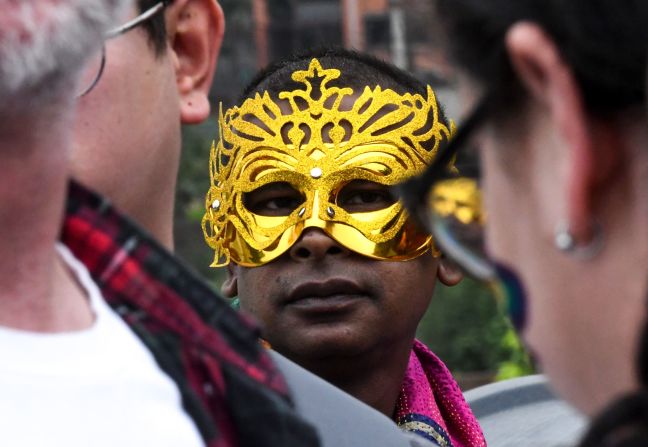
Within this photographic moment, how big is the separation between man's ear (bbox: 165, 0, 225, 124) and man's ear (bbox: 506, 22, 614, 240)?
1.09 meters

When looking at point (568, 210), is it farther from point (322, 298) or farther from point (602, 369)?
point (322, 298)

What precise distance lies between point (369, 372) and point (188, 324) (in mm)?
1363

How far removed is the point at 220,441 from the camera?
61.6 inches

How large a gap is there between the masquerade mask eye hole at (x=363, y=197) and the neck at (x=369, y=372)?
0.32 metres

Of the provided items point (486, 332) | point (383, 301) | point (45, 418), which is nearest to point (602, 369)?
point (45, 418)

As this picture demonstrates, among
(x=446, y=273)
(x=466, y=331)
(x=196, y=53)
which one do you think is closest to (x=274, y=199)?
(x=446, y=273)

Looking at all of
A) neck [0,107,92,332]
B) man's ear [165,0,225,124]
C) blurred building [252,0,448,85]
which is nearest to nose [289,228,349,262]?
man's ear [165,0,225,124]

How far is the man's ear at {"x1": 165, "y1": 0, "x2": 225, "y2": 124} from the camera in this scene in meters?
2.28

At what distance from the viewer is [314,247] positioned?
117 inches

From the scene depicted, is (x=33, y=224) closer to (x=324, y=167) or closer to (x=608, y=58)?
(x=608, y=58)

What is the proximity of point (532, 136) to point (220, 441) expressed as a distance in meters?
0.53

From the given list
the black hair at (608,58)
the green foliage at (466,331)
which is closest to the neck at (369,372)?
the black hair at (608,58)

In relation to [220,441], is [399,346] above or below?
below

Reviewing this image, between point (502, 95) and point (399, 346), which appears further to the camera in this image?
point (399, 346)
